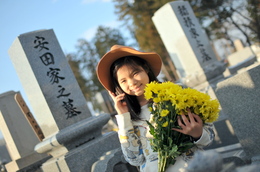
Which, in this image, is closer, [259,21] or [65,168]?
[65,168]

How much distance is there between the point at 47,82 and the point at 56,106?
0.46 m

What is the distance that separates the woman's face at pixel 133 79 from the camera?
2053 millimetres

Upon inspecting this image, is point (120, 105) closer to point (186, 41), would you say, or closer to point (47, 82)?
point (47, 82)

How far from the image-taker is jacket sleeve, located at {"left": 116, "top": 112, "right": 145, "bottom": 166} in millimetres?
2049

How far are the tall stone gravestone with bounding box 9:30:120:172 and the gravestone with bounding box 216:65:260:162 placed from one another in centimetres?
215

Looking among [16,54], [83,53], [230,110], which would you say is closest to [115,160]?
[230,110]

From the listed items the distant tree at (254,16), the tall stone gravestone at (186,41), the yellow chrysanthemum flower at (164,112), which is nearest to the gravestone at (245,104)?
the yellow chrysanthemum flower at (164,112)

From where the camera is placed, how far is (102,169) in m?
3.70

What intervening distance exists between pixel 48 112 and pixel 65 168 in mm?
1111

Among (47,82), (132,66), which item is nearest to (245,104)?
(132,66)

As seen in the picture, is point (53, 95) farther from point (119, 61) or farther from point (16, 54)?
point (119, 61)

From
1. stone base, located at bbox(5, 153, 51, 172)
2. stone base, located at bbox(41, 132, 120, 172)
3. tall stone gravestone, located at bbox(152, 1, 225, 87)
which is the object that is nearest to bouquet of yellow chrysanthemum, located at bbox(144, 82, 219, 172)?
stone base, located at bbox(41, 132, 120, 172)

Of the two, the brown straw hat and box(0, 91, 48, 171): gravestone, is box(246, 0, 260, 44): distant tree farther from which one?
the brown straw hat

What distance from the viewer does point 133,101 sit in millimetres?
2211
